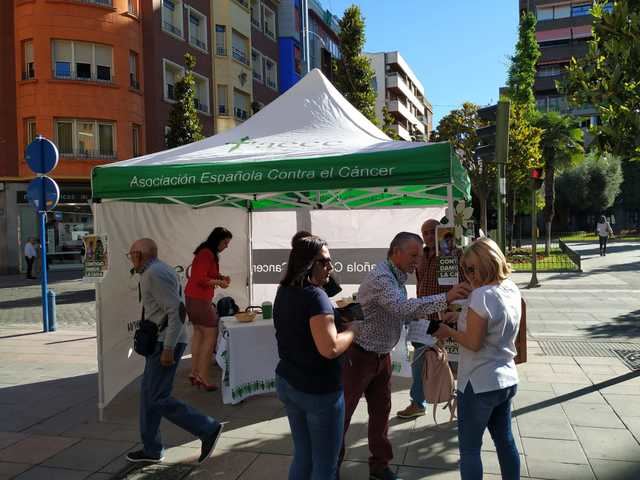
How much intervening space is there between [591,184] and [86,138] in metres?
41.6

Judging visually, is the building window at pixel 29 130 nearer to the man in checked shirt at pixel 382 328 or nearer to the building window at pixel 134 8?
the building window at pixel 134 8

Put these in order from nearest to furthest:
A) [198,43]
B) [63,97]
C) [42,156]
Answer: [42,156]
[63,97]
[198,43]

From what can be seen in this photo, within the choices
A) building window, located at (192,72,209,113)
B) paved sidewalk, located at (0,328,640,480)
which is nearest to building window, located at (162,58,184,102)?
building window, located at (192,72,209,113)

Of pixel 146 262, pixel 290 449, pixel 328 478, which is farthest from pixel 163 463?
pixel 328 478

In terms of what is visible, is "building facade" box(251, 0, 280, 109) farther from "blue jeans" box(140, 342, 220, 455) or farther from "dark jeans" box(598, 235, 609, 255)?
"blue jeans" box(140, 342, 220, 455)

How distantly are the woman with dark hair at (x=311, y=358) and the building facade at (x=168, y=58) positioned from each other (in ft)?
80.9

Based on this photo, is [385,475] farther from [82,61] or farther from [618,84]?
[82,61]

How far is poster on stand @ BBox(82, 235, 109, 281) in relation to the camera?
5438 mm

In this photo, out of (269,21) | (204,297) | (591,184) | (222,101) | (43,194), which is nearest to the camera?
(204,297)

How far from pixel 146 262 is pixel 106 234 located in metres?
1.41

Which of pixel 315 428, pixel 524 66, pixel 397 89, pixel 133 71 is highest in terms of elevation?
pixel 397 89

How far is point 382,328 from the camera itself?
12.6 feet

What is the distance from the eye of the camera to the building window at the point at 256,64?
36.1m

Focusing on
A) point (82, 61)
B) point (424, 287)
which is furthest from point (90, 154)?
point (424, 287)
